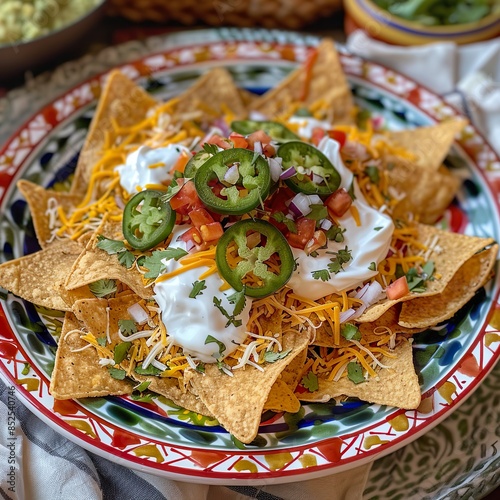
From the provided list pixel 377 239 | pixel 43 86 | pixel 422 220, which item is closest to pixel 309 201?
pixel 377 239

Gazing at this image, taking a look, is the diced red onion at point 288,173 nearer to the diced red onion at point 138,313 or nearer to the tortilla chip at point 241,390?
the tortilla chip at point 241,390

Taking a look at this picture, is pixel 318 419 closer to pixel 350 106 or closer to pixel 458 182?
pixel 458 182

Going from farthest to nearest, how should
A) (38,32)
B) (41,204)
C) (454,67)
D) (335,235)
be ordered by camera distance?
1. (454,67)
2. (38,32)
3. (41,204)
4. (335,235)

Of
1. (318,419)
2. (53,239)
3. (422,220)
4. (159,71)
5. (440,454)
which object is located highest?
(159,71)

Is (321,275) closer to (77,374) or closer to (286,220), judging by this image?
(286,220)

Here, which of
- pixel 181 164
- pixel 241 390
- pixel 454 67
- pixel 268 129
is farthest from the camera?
pixel 454 67

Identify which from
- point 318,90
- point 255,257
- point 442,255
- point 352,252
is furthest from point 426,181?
point 255,257

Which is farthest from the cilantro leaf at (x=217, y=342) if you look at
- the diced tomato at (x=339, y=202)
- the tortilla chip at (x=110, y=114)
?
the tortilla chip at (x=110, y=114)

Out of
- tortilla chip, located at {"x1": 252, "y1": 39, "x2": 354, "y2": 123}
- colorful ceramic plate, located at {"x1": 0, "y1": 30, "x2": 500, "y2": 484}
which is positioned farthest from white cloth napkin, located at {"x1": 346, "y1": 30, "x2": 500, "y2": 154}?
tortilla chip, located at {"x1": 252, "y1": 39, "x2": 354, "y2": 123}
